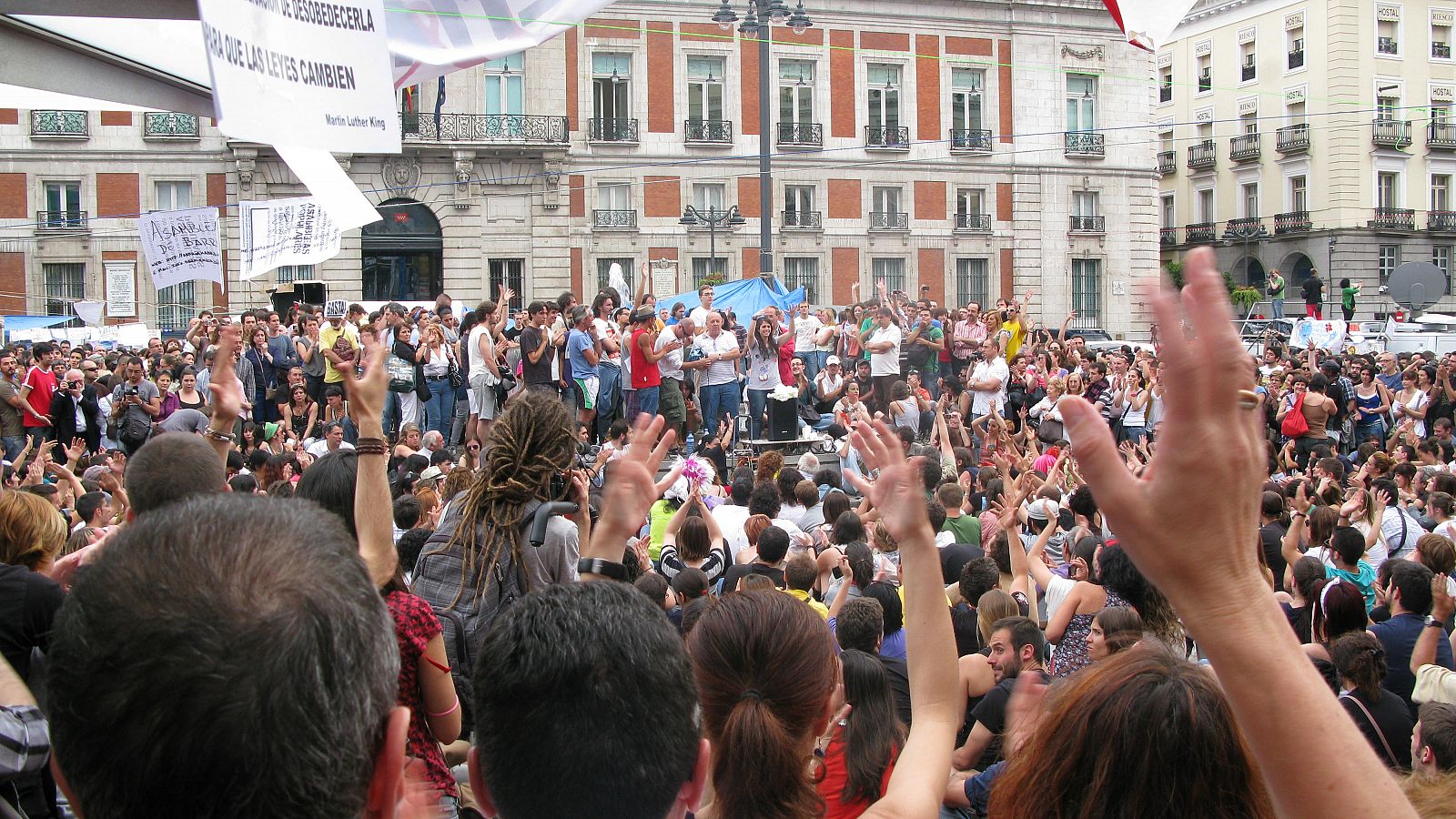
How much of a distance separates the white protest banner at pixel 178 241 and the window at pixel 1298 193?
4871 centimetres

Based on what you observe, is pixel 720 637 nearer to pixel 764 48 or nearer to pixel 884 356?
pixel 884 356

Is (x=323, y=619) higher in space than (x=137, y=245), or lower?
lower

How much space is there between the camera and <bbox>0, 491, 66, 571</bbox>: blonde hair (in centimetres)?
391

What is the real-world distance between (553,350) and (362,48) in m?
11.3

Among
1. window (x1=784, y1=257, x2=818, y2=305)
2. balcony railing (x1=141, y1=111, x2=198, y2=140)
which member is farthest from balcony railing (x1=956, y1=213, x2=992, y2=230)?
balcony railing (x1=141, y1=111, x2=198, y2=140)

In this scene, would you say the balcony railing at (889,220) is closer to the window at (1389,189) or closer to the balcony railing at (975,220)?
the balcony railing at (975,220)

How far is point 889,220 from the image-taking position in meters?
42.0

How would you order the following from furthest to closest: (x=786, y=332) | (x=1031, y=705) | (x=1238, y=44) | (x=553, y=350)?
(x=1238, y=44) < (x=786, y=332) < (x=553, y=350) < (x=1031, y=705)

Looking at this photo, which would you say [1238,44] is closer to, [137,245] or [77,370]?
[137,245]

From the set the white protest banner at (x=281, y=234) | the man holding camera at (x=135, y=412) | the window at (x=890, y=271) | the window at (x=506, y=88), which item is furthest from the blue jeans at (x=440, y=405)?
the window at (x=890, y=271)

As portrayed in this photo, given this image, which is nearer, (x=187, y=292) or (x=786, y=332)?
(x=786, y=332)

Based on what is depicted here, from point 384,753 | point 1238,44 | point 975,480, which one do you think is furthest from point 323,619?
point 1238,44

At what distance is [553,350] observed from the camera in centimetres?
1460

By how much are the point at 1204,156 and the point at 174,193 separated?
43.5m
